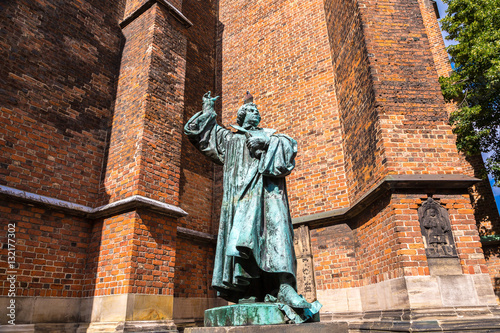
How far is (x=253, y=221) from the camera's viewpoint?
253 cm

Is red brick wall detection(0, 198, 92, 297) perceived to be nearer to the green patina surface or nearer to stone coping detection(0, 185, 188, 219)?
stone coping detection(0, 185, 188, 219)

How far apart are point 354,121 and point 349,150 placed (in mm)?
636

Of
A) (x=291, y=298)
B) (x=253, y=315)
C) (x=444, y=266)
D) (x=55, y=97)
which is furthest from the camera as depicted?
(x=55, y=97)

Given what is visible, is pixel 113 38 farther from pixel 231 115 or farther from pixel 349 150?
Result: pixel 349 150

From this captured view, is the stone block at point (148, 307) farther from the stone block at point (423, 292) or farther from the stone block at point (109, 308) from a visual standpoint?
the stone block at point (423, 292)

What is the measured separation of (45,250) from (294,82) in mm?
6691

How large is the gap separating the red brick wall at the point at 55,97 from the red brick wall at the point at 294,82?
3.96 meters

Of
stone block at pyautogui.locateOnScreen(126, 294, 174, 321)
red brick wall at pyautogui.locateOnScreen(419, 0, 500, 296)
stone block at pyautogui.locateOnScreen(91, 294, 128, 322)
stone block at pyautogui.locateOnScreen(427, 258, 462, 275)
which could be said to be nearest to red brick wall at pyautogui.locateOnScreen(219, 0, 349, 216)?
stone block at pyautogui.locateOnScreen(427, 258, 462, 275)

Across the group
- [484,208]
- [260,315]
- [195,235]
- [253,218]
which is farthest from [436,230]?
[484,208]

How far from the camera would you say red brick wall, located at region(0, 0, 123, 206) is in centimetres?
589

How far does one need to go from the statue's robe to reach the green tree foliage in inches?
293

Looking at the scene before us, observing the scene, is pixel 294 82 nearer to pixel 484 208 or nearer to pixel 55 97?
pixel 55 97

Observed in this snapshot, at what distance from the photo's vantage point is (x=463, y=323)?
436cm

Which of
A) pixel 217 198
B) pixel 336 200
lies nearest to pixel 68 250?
pixel 217 198
